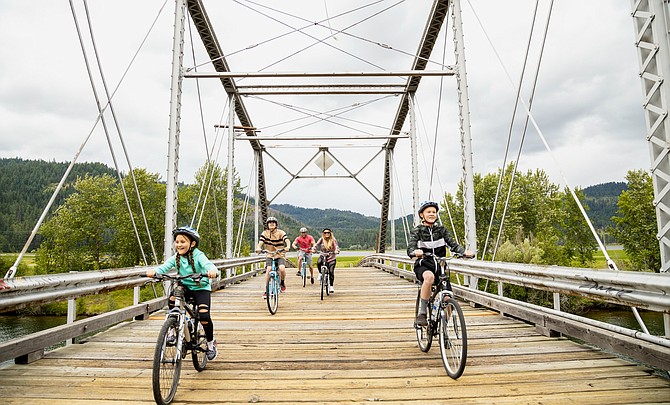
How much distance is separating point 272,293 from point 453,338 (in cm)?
425

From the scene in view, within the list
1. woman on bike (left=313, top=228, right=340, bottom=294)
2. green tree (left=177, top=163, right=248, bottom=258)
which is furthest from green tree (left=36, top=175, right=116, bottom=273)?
woman on bike (left=313, top=228, right=340, bottom=294)

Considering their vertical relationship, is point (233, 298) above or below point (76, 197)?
below

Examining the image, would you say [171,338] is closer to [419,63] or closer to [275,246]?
[275,246]

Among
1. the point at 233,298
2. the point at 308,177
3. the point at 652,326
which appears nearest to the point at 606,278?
the point at 233,298

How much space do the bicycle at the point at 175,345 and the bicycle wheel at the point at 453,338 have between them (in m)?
2.27

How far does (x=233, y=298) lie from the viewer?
31.6ft

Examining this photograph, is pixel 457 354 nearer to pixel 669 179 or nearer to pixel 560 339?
pixel 560 339

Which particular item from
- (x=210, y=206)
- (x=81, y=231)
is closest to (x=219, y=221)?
(x=210, y=206)

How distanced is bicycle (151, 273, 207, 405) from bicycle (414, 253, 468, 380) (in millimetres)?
2275

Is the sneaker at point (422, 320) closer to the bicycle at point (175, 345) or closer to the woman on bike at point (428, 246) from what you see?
the woman on bike at point (428, 246)

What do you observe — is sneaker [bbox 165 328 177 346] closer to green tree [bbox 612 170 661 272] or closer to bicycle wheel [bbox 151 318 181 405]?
bicycle wheel [bbox 151 318 181 405]

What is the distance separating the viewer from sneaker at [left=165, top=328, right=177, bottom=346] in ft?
11.2

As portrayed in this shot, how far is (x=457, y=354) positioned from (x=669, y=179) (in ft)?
7.61

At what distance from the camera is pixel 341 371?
4004 mm
